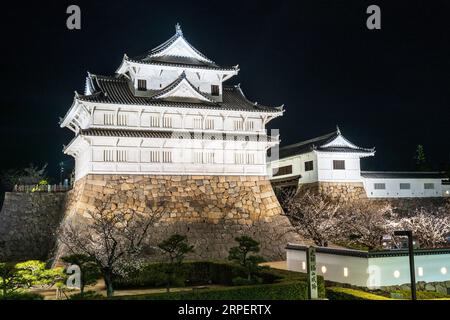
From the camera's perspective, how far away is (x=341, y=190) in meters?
37.3

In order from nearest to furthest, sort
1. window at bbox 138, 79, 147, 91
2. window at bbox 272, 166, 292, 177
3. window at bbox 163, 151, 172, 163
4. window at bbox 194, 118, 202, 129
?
window at bbox 163, 151, 172, 163 < window at bbox 194, 118, 202, 129 < window at bbox 138, 79, 147, 91 < window at bbox 272, 166, 292, 177

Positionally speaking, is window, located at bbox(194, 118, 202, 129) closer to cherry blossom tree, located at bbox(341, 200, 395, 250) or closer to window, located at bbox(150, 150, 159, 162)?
window, located at bbox(150, 150, 159, 162)

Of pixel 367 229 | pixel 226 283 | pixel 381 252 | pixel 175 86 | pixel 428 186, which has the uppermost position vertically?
pixel 175 86

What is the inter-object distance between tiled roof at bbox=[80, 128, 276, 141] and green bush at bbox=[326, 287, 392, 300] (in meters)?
14.6

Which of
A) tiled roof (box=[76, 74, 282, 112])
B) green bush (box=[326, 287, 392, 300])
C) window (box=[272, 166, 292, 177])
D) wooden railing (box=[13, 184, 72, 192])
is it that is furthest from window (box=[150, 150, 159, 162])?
window (box=[272, 166, 292, 177])

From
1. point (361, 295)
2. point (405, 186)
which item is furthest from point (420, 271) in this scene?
point (405, 186)

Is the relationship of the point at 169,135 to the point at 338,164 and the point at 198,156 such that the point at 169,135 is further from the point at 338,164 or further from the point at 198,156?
the point at 338,164

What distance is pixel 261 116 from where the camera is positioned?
1267 inches

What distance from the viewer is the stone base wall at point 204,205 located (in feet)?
91.4

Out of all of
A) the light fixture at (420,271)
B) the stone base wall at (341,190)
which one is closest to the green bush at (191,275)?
the light fixture at (420,271)

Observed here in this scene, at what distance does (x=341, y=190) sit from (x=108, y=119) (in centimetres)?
1905

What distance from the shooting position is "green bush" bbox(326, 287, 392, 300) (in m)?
16.2

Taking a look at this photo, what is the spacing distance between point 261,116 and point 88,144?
11535mm
